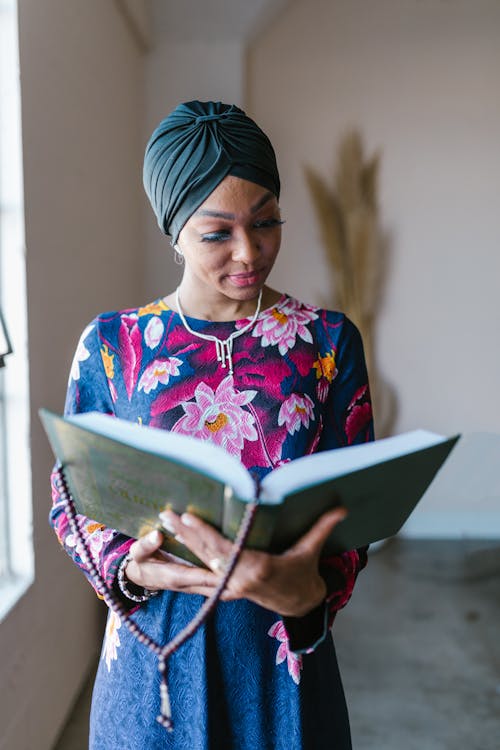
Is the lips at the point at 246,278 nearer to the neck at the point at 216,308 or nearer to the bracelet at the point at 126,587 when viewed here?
the neck at the point at 216,308

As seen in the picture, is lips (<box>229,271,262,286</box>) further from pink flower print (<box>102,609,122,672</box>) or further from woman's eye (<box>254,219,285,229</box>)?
pink flower print (<box>102,609,122,672</box>)

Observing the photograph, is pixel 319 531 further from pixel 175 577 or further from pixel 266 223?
pixel 266 223

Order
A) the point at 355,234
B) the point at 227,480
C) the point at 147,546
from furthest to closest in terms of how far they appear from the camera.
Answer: the point at 355,234 < the point at 147,546 < the point at 227,480

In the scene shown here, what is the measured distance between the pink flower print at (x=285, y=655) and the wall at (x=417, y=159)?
3.04 metres

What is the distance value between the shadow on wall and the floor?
0.87m

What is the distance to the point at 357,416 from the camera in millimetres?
957

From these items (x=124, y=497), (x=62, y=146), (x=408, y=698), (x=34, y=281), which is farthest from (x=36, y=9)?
(x=408, y=698)

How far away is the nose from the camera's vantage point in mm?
885

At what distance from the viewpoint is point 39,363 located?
6.18 feet

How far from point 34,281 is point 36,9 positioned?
0.71 m

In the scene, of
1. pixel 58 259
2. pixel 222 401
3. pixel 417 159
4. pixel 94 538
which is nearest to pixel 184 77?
pixel 417 159

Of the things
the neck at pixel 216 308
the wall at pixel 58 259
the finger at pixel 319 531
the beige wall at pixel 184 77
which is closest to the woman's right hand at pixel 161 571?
the finger at pixel 319 531

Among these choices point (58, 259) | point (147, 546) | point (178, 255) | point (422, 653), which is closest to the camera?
point (147, 546)

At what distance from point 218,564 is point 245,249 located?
0.40m
